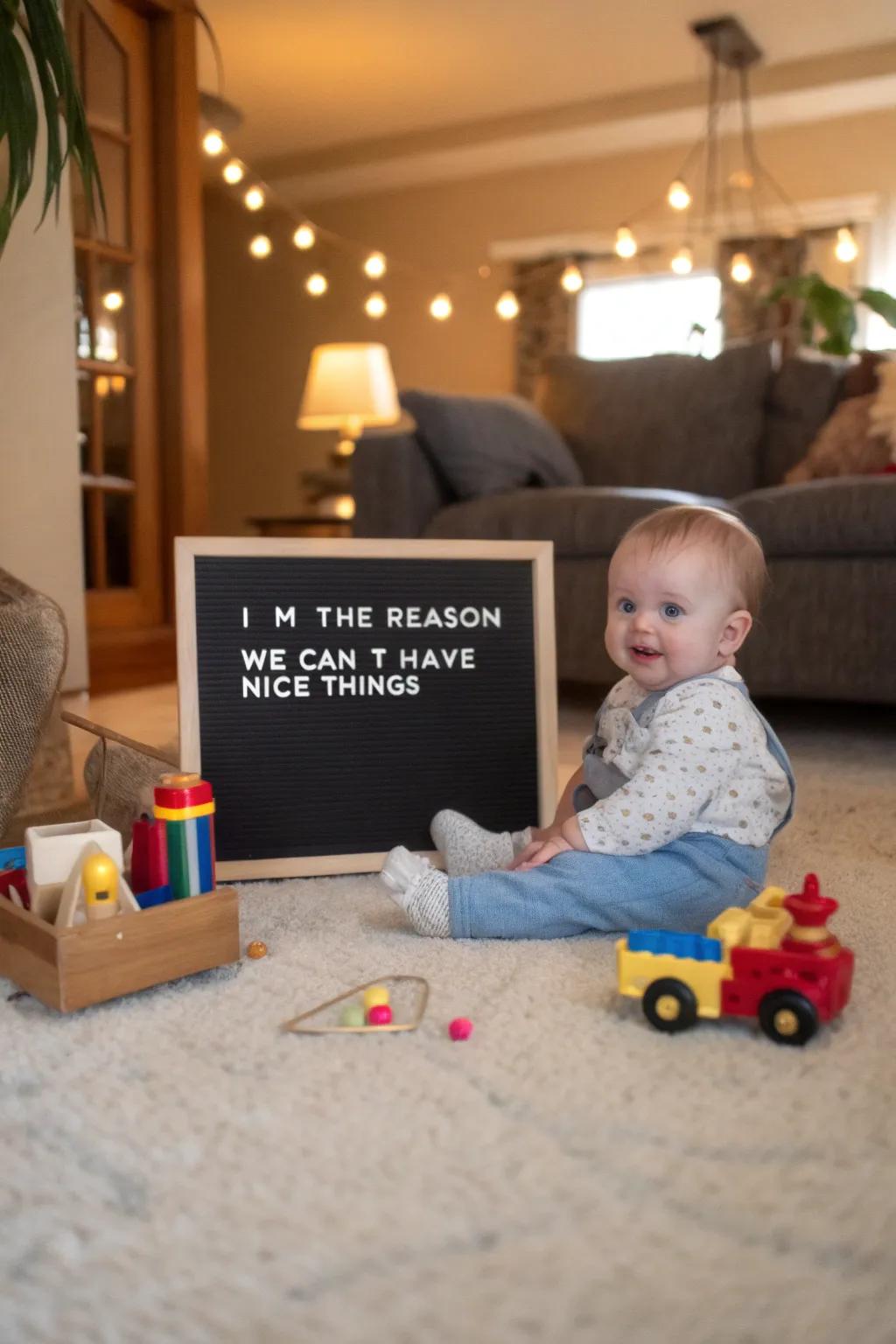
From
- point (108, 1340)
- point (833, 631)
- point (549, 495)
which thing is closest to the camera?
point (108, 1340)

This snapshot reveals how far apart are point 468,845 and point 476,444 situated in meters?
1.77

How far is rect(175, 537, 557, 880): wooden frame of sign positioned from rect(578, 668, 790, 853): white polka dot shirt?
23 cm

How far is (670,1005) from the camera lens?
97 cm

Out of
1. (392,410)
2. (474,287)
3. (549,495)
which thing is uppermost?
(474,287)

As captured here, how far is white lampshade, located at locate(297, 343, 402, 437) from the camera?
16.7ft

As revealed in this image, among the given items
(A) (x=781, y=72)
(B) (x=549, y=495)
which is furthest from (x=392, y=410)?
(B) (x=549, y=495)

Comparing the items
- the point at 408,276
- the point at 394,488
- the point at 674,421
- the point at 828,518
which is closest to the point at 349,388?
the point at 408,276

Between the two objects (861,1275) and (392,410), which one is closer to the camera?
(861,1275)

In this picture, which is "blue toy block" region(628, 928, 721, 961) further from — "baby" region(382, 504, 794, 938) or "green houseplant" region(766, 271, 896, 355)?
"green houseplant" region(766, 271, 896, 355)

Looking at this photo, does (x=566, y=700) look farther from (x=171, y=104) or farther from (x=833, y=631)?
(x=171, y=104)

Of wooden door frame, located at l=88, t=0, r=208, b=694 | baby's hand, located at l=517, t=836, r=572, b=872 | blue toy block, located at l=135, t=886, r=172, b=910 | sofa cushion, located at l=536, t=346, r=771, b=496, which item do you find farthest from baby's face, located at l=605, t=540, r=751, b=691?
wooden door frame, located at l=88, t=0, r=208, b=694

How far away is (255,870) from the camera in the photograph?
141 centimetres

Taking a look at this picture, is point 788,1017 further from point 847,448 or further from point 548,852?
point 847,448

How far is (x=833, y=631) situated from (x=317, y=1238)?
6.61 ft
